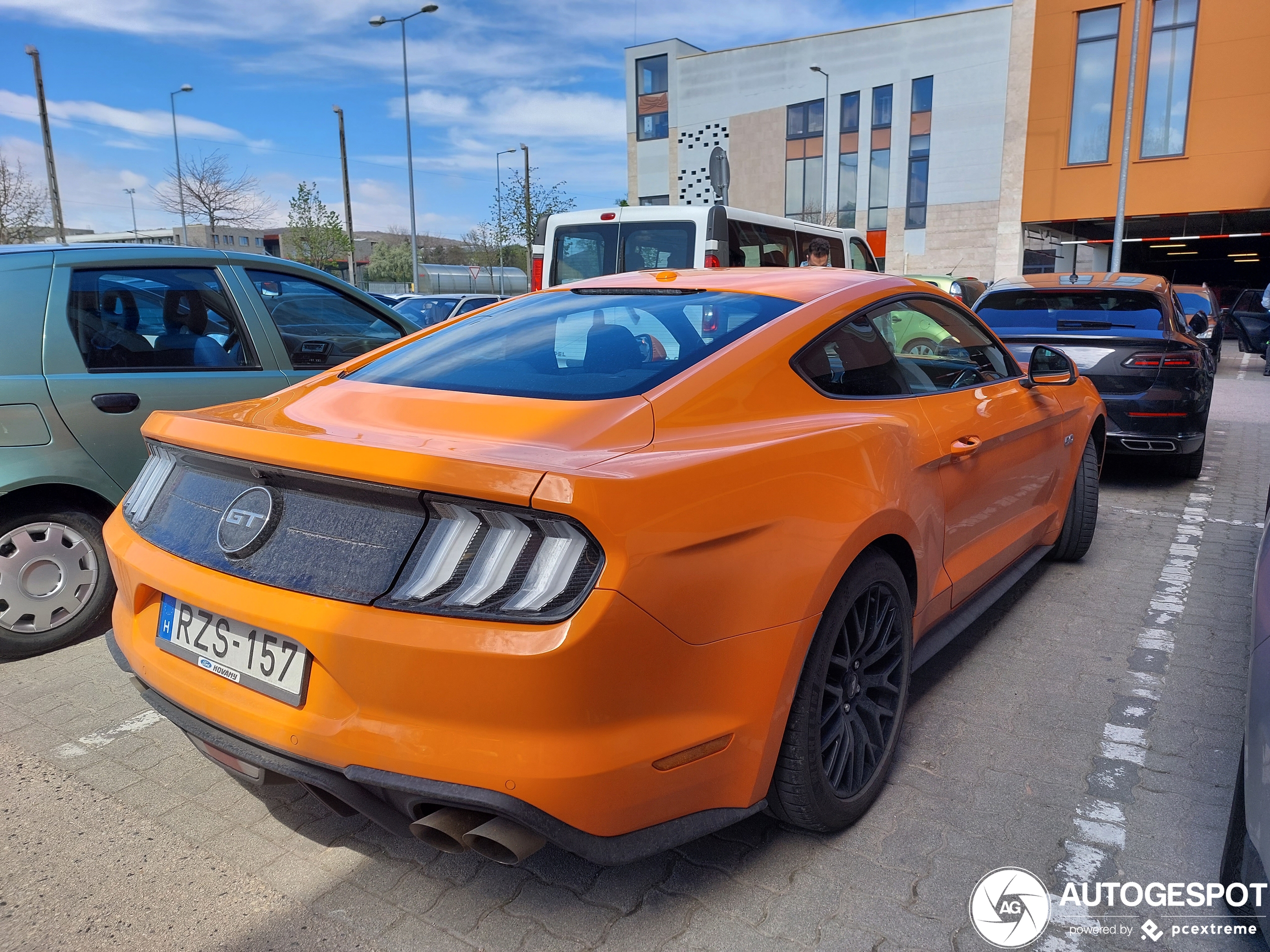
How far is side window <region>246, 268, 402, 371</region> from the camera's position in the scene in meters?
4.61

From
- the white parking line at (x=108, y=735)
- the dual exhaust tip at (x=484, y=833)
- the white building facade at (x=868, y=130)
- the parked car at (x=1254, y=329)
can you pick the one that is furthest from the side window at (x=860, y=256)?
the white building facade at (x=868, y=130)

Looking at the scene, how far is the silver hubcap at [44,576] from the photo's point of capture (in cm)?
370

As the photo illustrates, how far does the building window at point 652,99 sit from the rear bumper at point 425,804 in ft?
153

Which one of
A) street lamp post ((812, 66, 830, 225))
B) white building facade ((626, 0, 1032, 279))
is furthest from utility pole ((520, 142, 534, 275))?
street lamp post ((812, 66, 830, 225))

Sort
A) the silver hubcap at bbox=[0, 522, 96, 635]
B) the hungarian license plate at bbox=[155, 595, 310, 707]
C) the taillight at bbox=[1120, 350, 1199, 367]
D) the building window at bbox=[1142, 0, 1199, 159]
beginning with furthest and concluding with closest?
the building window at bbox=[1142, 0, 1199, 159] < the taillight at bbox=[1120, 350, 1199, 367] < the silver hubcap at bbox=[0, 522, 96, 635] < the hungarian license plate at bbox=[155, 595, 310, 707]

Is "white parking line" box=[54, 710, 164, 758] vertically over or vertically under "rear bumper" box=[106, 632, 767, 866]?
under

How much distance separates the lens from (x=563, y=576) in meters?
1.75

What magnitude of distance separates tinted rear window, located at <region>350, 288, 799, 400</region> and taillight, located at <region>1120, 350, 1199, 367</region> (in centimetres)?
461

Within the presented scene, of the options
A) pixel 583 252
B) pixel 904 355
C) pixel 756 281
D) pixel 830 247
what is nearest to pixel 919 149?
pixel 830 247

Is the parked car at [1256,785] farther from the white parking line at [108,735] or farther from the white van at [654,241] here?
the white van at [654,241]

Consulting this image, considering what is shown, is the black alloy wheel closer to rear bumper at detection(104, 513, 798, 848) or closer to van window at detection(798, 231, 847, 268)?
rear bumper at detection(104, 513, 798, 848)

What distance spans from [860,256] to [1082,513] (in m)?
9.94

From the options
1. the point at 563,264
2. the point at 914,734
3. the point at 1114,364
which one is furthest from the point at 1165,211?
the point at 914,734

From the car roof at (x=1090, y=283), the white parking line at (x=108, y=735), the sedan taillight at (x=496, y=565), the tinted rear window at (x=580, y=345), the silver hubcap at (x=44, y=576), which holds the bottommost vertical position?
the white parking line at (x=108, y=735)
